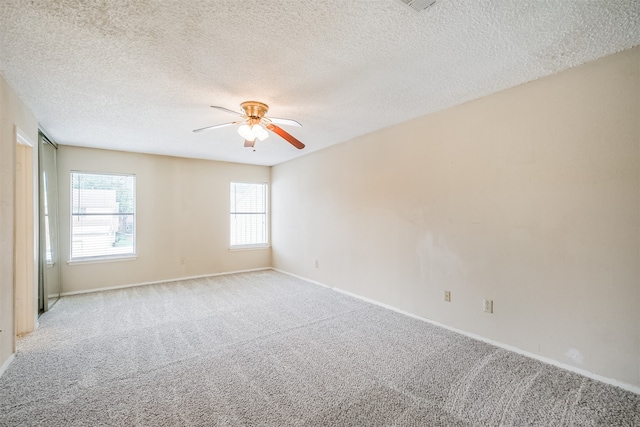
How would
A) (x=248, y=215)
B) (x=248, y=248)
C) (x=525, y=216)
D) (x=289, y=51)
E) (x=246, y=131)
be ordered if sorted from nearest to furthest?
(x=289, y=51), (x=525, y=216), (x=246, y=131), (x=248, y=248), (x=248, y=215)

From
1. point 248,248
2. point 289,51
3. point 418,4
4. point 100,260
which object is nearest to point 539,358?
point 418,4

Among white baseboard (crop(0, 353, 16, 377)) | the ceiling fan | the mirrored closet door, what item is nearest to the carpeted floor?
white baseboard (crop(0, 353, 16, 377))

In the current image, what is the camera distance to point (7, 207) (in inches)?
94.7

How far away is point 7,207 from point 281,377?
271 centimetres

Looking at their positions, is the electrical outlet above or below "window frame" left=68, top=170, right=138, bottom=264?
below

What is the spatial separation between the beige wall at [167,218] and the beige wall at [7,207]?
2267 millimetres

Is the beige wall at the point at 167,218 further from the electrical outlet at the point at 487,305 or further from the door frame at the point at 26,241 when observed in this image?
the electrical outlet at the point at 487,305

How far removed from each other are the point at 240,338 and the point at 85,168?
3991 mm

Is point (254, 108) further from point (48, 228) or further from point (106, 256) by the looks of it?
point (106, 256)

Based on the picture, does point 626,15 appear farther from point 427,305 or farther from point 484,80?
point 427,305

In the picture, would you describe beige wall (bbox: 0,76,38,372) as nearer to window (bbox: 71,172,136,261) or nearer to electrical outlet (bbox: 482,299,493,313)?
window (bbox: 71,172,136,261)

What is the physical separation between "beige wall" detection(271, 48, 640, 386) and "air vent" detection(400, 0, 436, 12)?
1.56m

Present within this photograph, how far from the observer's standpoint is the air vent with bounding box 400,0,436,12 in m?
1.48

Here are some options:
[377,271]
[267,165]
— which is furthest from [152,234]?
[377,271]
